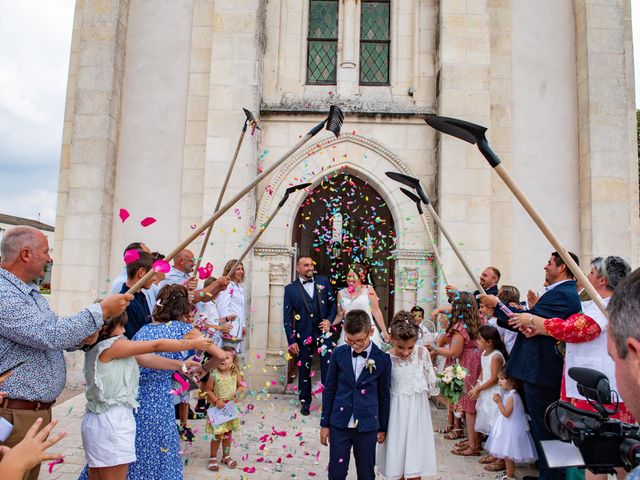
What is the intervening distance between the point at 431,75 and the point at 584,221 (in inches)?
148

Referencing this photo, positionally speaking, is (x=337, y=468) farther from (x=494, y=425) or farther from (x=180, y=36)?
(x=180, y=36)

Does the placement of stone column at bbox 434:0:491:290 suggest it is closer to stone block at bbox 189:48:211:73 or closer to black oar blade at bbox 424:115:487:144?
stone block at bbox 189:48:211:73

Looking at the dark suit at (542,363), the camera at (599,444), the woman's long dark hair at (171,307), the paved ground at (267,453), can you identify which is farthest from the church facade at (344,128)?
the camera at (599,444)

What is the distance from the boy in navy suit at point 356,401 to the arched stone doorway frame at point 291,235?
4215mm

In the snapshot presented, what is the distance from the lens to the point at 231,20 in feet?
27.5

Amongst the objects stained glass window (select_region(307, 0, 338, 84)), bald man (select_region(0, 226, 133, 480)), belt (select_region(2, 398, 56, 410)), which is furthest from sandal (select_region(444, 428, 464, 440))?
stained glass window (select_region(307, 0, 338, 84))

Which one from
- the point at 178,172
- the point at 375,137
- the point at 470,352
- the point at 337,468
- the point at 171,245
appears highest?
the point at 375,137

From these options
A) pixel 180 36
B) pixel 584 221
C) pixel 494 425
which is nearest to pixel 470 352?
pixel 494 425

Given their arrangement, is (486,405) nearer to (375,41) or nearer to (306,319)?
(306,319)

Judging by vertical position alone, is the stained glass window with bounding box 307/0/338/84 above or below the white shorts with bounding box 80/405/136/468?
above

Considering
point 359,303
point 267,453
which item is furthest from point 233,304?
point 267,453

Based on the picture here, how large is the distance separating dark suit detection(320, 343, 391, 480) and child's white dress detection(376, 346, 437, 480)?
0.57ft

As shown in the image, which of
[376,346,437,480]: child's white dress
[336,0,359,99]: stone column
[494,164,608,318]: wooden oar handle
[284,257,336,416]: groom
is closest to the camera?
[494,164,608,318]: wooden oar handle

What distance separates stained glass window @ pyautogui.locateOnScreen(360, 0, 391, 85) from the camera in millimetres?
8969
